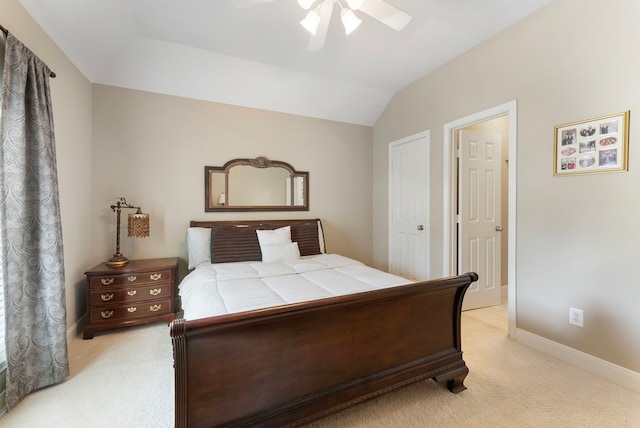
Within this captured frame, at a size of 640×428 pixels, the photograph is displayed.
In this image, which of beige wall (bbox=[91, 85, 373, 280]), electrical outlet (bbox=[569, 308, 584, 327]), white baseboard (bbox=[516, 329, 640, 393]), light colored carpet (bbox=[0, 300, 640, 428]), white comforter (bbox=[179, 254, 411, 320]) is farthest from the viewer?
beige wall (bbox=[91, 85, 373, 280])

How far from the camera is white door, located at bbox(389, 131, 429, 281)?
11.1ft

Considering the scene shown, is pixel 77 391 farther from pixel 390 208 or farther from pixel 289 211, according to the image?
pixel 390 208

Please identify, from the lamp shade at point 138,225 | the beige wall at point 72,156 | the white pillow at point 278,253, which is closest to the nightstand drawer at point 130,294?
the beige wall at point 72,156

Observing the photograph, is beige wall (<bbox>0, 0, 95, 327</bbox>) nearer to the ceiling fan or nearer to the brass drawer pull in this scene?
the brass drawer pull

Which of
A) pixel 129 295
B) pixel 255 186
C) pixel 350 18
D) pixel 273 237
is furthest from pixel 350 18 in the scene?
pixel 129 295

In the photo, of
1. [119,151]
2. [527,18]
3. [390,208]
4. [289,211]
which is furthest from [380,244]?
[119,151]

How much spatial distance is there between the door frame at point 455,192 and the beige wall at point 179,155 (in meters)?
1.50

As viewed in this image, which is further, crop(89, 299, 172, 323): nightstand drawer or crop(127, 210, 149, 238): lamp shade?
crop(127, 210, 149, 238): lamp shade

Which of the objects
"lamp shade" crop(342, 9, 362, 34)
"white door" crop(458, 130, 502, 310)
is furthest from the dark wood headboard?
"lamp shade" crop(342, 9, 362, 34)

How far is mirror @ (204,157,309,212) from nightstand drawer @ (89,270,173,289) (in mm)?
931

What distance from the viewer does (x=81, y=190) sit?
2.61 meters

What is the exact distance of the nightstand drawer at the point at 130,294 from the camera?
2.47 meters

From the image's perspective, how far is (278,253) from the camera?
295 cm

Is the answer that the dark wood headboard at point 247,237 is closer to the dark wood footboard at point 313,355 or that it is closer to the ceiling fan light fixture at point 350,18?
the dark wood footboard at point 313,355
